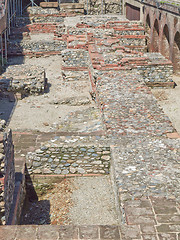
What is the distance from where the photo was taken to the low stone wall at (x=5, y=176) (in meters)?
4.17

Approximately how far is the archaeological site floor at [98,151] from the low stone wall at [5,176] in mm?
567

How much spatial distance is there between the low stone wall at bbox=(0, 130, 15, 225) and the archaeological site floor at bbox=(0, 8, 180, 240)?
57 cm

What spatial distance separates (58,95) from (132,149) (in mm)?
5698

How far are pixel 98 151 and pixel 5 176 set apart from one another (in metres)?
2.65

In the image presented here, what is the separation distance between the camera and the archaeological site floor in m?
4.22

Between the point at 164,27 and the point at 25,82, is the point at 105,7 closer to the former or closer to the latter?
the point at 164,27

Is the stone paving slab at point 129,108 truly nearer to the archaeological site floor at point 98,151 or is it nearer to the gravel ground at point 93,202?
the archaeological site floor at point 98,151

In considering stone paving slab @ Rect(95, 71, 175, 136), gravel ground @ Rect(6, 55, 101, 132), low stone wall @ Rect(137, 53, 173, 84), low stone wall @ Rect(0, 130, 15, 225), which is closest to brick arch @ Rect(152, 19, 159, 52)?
low stone wall @ Rect(137, 53, 173, 84)

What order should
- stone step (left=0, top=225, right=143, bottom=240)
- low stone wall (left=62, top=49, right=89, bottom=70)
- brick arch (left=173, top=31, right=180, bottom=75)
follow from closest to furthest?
stone step (left=0, top=225, right=143, bottom=240)
low stone wall (left=62, top=49, right=89, bottom=70)
brick arch (left=173, top=31, right=180, bottom=75)

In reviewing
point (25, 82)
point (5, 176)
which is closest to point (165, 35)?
point (25, 82)

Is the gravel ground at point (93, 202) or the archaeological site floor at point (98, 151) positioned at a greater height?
the archaeological site floor at point (98, 151)

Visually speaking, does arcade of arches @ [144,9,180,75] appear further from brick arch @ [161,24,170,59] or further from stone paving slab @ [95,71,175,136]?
stone paving slab @ [95,71,175,136]

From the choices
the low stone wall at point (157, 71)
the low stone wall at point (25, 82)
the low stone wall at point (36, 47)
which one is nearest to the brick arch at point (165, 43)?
the low stone wall at point (157, 71)

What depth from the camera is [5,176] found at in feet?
13.9
